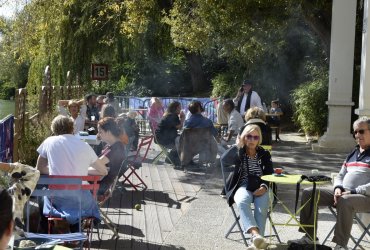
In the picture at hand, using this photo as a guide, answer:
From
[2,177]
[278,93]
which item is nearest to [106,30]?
[278,93]

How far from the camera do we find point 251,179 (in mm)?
6895

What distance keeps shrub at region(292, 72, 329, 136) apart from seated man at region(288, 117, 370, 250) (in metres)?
12.2

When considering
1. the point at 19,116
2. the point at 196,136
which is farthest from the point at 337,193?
the point at 196,136

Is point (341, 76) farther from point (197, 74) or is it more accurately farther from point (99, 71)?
point (197, 74)

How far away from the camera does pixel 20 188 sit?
500 cm

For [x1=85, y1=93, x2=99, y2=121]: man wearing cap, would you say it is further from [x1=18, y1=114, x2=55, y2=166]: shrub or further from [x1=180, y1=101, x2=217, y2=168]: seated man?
[x1=18, y1=114, x2=55, y2=166]: shrub

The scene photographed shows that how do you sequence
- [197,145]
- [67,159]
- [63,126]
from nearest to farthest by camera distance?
[67,159] → [63,126] → [197,145]

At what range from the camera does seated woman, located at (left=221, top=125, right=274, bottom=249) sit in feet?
21.9

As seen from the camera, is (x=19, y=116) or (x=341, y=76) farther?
(x=341, y=76)

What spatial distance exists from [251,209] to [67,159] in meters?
1.86

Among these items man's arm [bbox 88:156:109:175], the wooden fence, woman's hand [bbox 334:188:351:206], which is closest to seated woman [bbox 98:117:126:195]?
man's arm [bbox 88:156:109:175]

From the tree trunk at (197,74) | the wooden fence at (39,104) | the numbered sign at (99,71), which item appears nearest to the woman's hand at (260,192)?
the wooden fence at (39,104)

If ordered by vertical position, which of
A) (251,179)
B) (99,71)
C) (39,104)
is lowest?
(251,179)

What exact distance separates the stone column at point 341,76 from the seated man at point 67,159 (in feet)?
32.2
